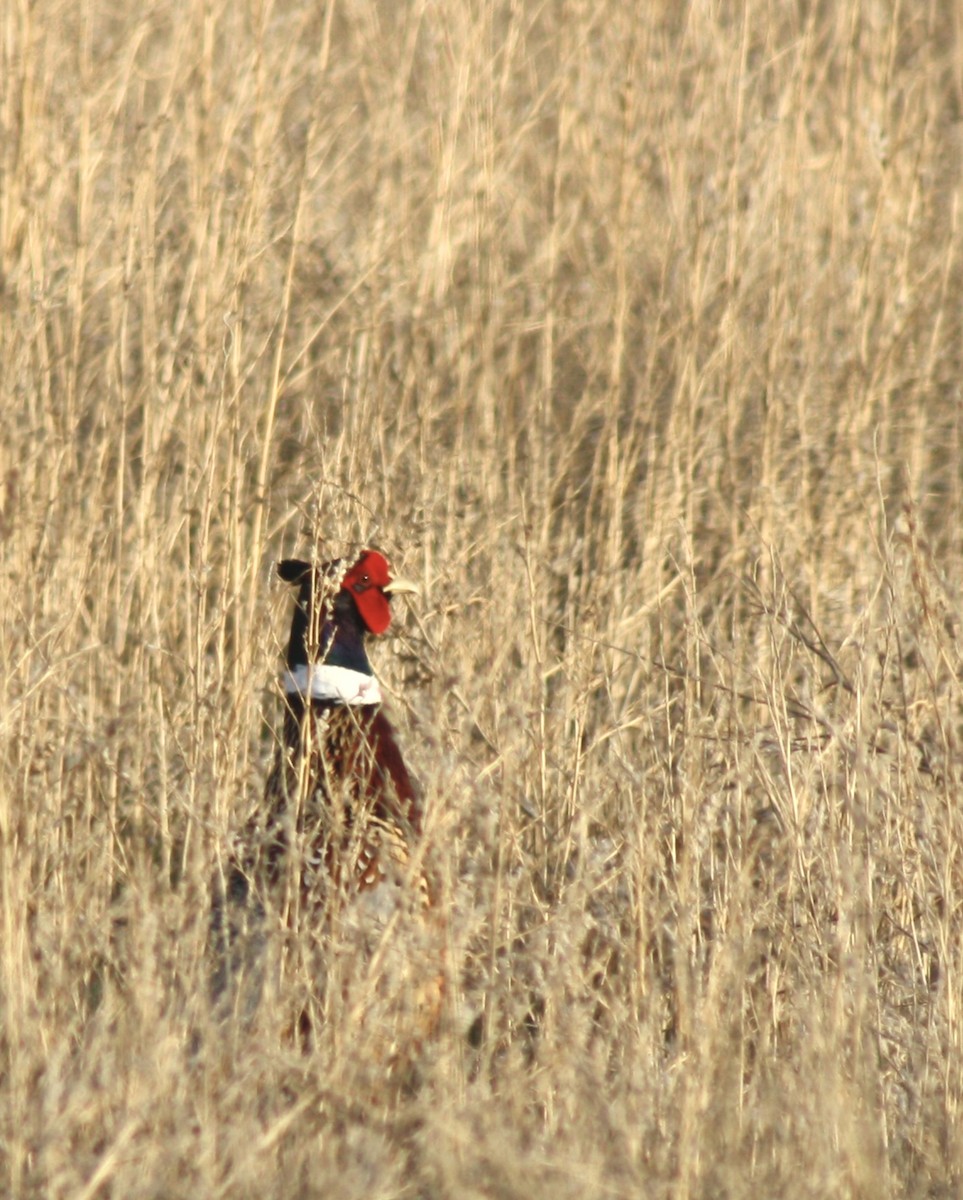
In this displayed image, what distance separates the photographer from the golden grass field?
88.8 inches

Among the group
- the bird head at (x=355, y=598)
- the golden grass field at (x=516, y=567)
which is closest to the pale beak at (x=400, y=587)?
the bird head at (x=355, y=598)

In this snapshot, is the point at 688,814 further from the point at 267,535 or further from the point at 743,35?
the point at 743,35

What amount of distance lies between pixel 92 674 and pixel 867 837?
5.61 ft

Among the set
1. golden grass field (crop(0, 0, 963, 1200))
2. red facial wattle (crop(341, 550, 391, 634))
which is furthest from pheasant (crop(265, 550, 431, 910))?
golden grass field (crop(0, 0, 963, 1200))

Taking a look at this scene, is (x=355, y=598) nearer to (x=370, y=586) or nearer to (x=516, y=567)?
(x=370, y=586)

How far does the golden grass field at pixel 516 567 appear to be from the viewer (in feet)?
7.40

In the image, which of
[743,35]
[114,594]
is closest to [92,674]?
[114,594]

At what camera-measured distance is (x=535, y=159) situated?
16.5ft

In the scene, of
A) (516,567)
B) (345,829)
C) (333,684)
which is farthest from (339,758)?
(516,567)

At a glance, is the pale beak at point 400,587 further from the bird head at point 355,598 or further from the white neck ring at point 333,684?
the white neck ring at point 333,684

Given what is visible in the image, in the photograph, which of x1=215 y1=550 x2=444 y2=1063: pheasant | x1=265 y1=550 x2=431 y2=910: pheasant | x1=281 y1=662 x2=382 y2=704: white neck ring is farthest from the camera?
x1=281 y1=662 x2=382 y2=704: white neck ring

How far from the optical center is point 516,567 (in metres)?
3.69

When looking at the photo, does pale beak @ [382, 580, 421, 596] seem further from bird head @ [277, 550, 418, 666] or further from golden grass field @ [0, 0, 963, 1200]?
golden grass field @ [0, 0, 963, 1200]

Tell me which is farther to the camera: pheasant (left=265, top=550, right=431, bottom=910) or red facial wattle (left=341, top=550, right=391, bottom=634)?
red facial wattle (left=341, top=550, right=391, bottom=634)
